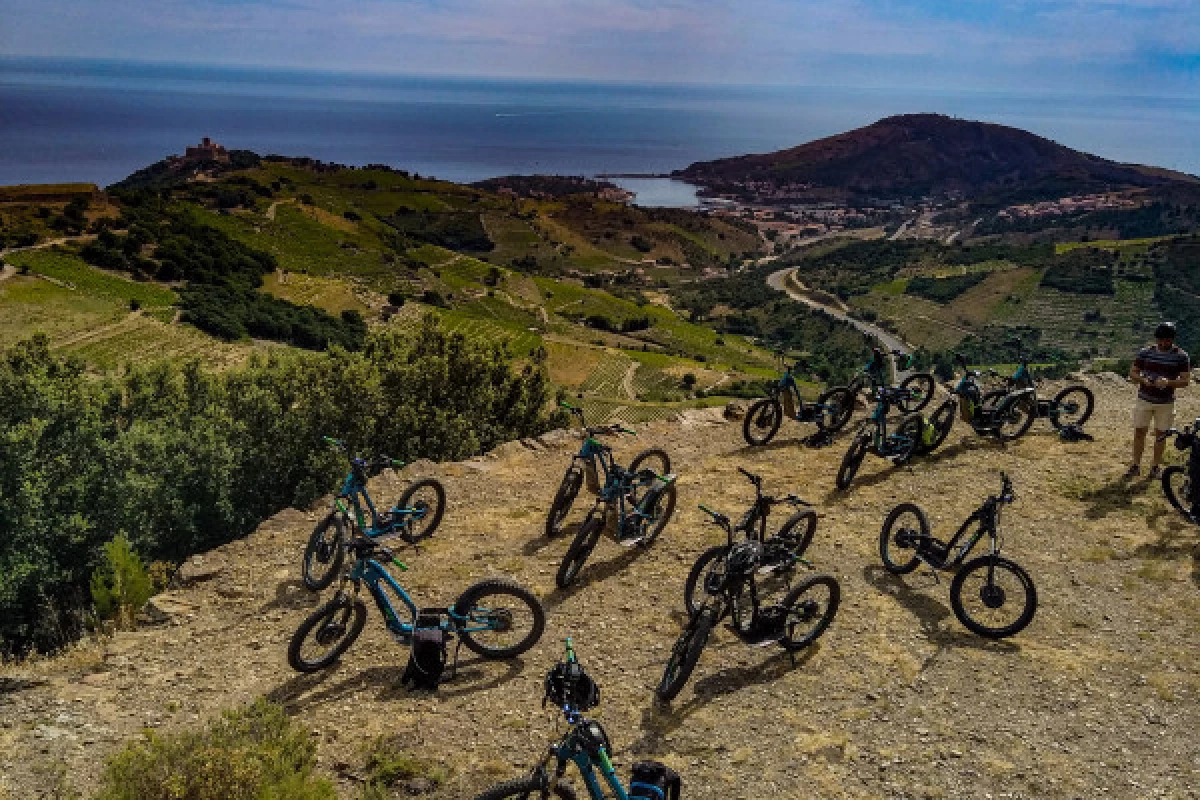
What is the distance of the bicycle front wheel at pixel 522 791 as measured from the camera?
450cm

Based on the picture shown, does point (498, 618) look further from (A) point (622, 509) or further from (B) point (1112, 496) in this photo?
(B) point (1112, 496)

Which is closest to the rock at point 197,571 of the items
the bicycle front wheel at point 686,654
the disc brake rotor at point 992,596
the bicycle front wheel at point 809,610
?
the bicycle front wheel at point 686,654

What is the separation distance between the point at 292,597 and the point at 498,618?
315 cm

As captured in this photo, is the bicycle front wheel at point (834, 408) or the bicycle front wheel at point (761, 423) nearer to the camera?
the bicycle front wheel at point (834, 408)

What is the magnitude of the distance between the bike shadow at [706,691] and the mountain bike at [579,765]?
1.38 metres

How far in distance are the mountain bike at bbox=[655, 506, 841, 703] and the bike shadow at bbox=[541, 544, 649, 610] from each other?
1.79 m

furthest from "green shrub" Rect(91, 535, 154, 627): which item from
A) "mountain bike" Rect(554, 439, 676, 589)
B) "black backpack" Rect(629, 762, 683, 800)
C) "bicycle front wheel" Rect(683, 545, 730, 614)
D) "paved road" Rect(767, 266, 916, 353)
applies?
"paved road" Rect(767, 266, 916, 353)

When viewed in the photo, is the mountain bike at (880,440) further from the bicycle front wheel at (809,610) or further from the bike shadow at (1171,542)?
the bicycle front wheel at (809,610)

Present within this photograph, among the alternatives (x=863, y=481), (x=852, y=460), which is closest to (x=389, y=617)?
(x=852, y=460)

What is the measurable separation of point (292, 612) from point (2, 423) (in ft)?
34.4

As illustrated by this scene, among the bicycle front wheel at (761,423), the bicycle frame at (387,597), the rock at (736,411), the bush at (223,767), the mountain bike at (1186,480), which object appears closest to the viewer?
the bush at (223,767)

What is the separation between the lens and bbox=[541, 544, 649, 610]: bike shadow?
28.4 feet

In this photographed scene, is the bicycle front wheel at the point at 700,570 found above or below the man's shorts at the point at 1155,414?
below

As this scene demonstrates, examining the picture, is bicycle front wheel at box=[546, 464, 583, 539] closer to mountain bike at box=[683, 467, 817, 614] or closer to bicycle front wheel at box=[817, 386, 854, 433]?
mountain bike at box=[683, 467, 817, 614]
